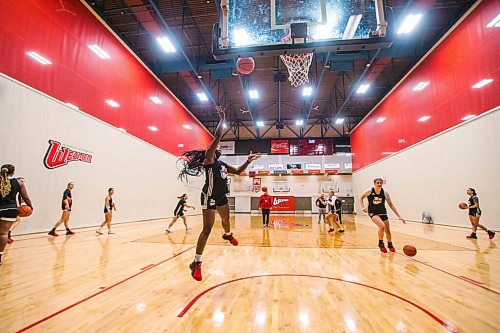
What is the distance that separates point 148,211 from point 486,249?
1416 cm

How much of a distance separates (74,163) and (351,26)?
9894mm

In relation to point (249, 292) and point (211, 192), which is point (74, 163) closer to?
point (211, 192)

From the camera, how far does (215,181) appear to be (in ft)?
13.0

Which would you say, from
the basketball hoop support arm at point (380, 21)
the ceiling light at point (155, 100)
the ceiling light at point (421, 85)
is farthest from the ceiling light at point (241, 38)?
the ceiling light at point (421, 85)

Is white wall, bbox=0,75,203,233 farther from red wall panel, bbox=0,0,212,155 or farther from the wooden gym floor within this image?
the wooden gym floor

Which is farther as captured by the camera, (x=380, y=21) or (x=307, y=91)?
(x=307, y=91)

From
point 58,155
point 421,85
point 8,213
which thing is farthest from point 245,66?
point 421,85

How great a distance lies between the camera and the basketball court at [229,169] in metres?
2.95

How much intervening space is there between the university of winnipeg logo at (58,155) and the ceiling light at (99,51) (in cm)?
428

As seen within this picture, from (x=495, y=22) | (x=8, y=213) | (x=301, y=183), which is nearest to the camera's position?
(x=8, y=213)

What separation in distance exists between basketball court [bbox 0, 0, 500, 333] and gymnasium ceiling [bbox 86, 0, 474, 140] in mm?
140

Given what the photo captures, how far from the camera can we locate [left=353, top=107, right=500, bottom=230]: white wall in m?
9.48

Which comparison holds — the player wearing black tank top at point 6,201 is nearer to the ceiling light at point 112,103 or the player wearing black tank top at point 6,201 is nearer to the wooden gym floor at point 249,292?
the wooden gym floor at point 249,292

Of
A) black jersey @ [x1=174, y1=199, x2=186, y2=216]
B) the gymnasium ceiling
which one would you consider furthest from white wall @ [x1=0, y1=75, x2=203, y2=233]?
the gymnasium ceiling
